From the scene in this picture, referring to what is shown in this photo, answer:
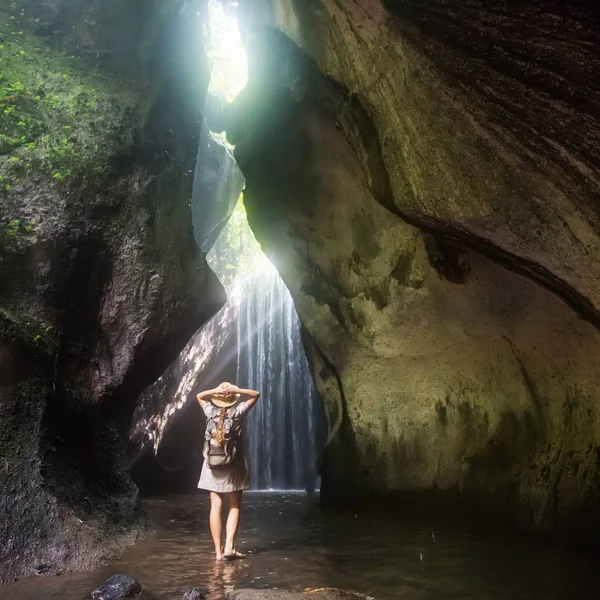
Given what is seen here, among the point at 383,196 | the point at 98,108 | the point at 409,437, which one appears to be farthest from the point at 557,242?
the point at 98,108

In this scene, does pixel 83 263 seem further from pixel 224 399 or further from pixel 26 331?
pixel 224 399

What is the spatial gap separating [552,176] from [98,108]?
6031 millimetres

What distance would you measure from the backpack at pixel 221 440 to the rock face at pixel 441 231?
3.01 m

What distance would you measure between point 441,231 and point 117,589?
182 inches

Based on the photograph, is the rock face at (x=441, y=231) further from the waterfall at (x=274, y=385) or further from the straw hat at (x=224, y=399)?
the waterfall at (x=274, y=385)

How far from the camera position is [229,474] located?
16.4ft

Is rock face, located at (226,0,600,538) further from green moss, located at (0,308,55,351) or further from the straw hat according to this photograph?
green moss, located at (0,308,55,351)

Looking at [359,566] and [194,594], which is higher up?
[194,594]

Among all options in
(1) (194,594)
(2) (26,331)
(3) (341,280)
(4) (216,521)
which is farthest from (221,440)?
(3) (341,280)

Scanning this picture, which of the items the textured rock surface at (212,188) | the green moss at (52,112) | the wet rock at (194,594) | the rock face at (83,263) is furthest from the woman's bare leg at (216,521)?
the textured rock surface at (212,188)

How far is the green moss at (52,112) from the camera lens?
640cm

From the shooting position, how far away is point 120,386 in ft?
23.2

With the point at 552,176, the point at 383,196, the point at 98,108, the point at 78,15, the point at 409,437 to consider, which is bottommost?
the point at 409,437

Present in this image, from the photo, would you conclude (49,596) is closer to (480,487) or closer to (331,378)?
(480,487)
